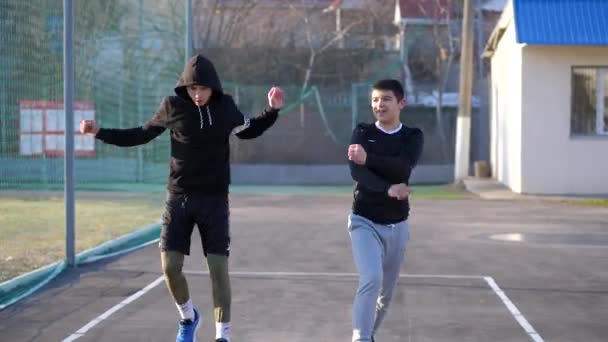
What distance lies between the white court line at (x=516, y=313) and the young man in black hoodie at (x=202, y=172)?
2424 millimetres

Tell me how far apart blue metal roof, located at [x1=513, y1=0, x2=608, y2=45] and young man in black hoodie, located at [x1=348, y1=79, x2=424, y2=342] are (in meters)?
14.8

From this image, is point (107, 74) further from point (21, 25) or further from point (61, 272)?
point (61, 272)

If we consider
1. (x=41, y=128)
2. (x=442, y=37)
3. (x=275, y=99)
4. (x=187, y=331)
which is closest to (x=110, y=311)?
(x=187, y=331)

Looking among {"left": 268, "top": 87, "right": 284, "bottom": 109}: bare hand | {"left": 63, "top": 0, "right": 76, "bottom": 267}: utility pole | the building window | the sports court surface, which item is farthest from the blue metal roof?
{"left": 268, "top": 87, "right": 284, "bottom": 109}: bare hand

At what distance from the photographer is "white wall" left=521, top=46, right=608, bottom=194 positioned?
21719mm

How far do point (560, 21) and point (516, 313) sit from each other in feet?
44.7

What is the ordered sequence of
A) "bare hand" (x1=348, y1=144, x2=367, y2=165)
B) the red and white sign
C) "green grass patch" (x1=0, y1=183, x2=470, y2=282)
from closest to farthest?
1. "bare hand" (x1=348, y1=144, x2=367, y2=165)
2. "green grass patch" (x1=0, y1=183, x2=470, y2=282)
3. the red and white sign

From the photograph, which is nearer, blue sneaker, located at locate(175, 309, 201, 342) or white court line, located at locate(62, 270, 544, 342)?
blue sneaker, located at locate(175, 309, 201, 342)

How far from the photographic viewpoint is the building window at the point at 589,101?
21844mm

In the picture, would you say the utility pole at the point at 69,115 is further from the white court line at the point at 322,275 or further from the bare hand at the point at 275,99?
the bare hand at the point at 275,99

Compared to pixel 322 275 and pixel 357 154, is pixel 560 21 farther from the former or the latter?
pixel 357 154

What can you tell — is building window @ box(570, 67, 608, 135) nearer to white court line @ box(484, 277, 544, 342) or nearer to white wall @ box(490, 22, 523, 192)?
white wall @ box(490, 22, 523, 192)

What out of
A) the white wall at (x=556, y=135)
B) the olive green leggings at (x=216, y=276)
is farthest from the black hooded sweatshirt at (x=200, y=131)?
the white wall at (x=556, y=135)

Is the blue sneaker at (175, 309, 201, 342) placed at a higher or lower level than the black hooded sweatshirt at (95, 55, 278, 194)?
lower
